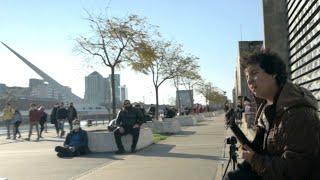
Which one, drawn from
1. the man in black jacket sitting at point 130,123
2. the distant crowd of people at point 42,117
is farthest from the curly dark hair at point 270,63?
the distant crowd of people at point 42,117

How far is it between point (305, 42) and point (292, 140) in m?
4.37

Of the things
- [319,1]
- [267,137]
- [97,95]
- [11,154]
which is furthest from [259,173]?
[97,95]

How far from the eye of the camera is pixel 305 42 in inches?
292

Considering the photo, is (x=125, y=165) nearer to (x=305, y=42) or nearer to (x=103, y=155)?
(x=103, y=155)

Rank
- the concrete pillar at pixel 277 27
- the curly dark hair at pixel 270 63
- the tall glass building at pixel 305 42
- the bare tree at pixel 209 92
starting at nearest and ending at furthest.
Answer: the curly dark hair at pixel 270 63 < the tall glass building at pixel 305 42 < the concrete pillar at pixel 277 27 < the bare tree at pixel 209 92

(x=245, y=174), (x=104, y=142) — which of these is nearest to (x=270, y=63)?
(x=245, y=174)

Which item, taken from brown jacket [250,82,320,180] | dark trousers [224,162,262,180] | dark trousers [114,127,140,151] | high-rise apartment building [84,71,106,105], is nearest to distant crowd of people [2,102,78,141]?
dark trousers [114,127,140,151]

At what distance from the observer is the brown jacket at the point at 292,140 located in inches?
128

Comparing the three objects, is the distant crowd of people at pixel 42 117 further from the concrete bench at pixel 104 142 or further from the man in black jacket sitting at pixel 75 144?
the man in black jacket sitting at pixel 75 144

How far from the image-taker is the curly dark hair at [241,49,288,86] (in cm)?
362

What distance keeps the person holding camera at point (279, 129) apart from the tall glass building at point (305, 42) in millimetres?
2925

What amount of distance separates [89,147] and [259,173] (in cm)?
1440

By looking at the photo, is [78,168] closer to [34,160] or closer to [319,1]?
→ [34,160]

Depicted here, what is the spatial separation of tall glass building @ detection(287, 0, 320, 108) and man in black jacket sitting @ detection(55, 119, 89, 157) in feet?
28.9
